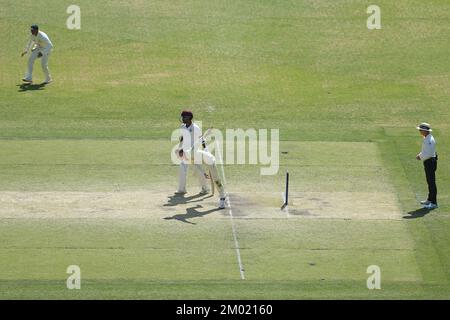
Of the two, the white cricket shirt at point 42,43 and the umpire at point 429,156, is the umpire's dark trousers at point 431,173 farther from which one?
the white cricket shirt at point 42,43

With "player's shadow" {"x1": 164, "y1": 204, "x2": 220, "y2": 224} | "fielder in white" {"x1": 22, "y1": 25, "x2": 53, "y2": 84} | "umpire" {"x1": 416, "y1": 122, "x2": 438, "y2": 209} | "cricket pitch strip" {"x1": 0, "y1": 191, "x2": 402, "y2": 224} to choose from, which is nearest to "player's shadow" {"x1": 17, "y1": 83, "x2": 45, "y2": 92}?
"fielder in white" {"x1": 22, "y1": 25, "x2": 53, "y2": 84}

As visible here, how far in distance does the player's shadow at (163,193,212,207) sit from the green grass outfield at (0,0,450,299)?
8cm

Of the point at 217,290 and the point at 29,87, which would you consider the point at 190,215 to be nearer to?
the point at 217,290

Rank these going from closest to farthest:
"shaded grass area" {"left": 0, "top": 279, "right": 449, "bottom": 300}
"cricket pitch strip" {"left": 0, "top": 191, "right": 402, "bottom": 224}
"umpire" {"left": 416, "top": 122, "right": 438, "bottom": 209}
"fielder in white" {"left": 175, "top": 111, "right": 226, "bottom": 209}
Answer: "shaded grass area" {"left": 0, "top": 279, "right": 449, "bottom": 300}, "cricket pitch strip" {"left": 0, "top": 191, "right": 402, "bottom": 224}, "umpire" {"left": 416, "top": 122, "right": 438, "bottom": 209}, "fielder in white" {"left": 175, "top": 111, "right": 226, "bottom": 209}

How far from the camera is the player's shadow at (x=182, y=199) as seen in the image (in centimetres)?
2934

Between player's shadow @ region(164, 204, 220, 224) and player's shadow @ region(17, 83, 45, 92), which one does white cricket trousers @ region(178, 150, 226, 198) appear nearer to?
player's shadow @ region(164, 204, 220, 224)

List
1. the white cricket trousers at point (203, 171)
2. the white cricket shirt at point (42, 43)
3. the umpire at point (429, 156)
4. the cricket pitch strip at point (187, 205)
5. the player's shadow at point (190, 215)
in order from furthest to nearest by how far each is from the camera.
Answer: the white cricket shirt at point (42, 43) < the white cricket trousers at point (203, 171) < the umpire at point (429, 156) < the cricket pitch strip at point (187, 205) < the player's shadow at point (190, 215)

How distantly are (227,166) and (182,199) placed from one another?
3.03 metres

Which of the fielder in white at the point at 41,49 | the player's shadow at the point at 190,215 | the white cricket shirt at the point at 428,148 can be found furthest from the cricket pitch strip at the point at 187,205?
the fielder in white at the point at 41,49

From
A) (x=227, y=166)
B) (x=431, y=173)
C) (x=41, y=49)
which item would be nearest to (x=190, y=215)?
(x=227, y=166)

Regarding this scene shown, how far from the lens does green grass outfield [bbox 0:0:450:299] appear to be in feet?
83.5

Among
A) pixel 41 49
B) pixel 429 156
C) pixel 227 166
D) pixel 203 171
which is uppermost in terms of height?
pixel 41 49

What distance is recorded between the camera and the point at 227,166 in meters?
32.4

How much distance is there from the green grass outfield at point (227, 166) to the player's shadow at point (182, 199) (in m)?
0.08
